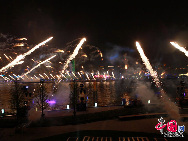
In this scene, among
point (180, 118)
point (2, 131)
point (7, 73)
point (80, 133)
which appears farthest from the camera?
point (7, 73)

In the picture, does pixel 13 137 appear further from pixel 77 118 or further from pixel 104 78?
pixel 104 78

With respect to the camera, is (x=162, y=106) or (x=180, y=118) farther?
(x=162, y=106)

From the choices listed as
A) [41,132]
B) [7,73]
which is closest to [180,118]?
[41,132]

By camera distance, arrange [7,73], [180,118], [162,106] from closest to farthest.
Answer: [180,118]
[162,106]
[7,73]

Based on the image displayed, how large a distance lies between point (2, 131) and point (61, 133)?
12.8 feet

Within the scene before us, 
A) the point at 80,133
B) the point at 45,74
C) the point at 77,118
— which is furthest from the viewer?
the point at 45,74

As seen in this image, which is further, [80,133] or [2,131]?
[2,131]

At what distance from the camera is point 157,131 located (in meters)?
12.2

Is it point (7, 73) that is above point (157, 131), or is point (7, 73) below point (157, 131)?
above

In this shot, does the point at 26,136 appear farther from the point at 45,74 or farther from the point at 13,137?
the point at 45,74

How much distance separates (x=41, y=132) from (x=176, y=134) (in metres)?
7.67

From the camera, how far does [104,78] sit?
14825 cm

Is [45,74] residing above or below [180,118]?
above

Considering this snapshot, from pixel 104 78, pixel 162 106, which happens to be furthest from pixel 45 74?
pixel 162 106
